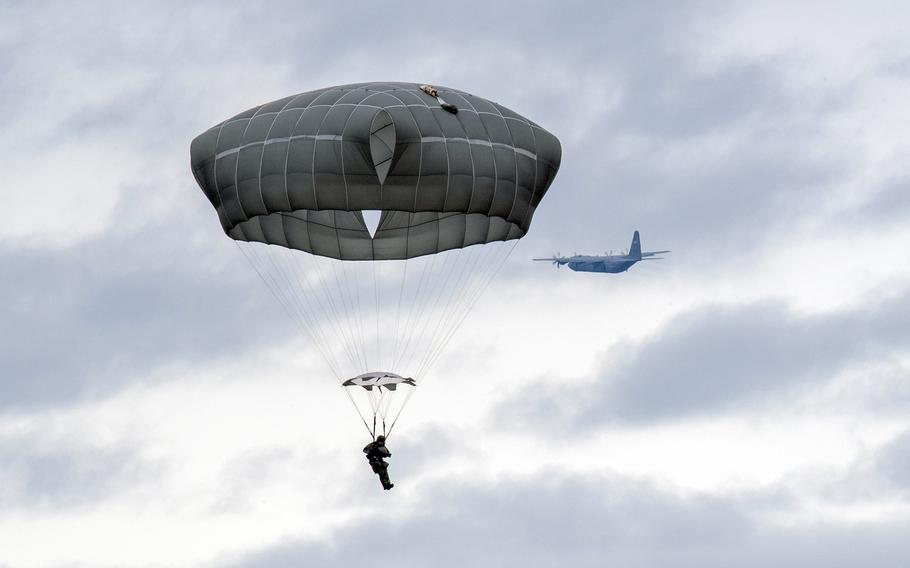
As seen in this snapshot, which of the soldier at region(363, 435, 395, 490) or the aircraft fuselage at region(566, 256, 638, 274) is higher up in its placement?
the aircraft fuselage at region(566, 256, 638, 274)

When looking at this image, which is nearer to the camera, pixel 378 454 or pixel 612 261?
pixel 378 454

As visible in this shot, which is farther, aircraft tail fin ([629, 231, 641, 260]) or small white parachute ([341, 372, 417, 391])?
aircraft tail fin ([629, 231, 641, 260])

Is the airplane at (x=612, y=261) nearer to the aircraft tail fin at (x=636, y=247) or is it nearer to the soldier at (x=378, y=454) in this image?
the aircraft tail fin at (x=636, y=247)

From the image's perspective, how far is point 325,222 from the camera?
142 ft

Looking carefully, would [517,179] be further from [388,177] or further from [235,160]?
[235,160]

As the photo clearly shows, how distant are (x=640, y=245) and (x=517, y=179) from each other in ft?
349

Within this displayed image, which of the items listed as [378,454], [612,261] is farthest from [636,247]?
[378,454]

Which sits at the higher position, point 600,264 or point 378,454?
point 600,264

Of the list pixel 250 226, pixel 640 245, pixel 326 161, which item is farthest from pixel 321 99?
pixel 640 245

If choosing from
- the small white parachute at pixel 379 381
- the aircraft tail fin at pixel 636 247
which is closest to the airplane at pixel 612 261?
the aircraft tail fin at pixel 636 247

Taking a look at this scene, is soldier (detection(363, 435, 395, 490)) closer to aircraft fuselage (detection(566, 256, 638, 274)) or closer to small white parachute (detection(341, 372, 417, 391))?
small white parachute (detection(341, 372, 417, 391))

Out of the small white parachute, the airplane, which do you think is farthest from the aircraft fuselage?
the small white parachute

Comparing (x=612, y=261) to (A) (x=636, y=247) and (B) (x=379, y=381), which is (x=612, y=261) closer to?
(A) (x=636, y=247)

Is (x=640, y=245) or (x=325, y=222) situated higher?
(x=640, y=245)
